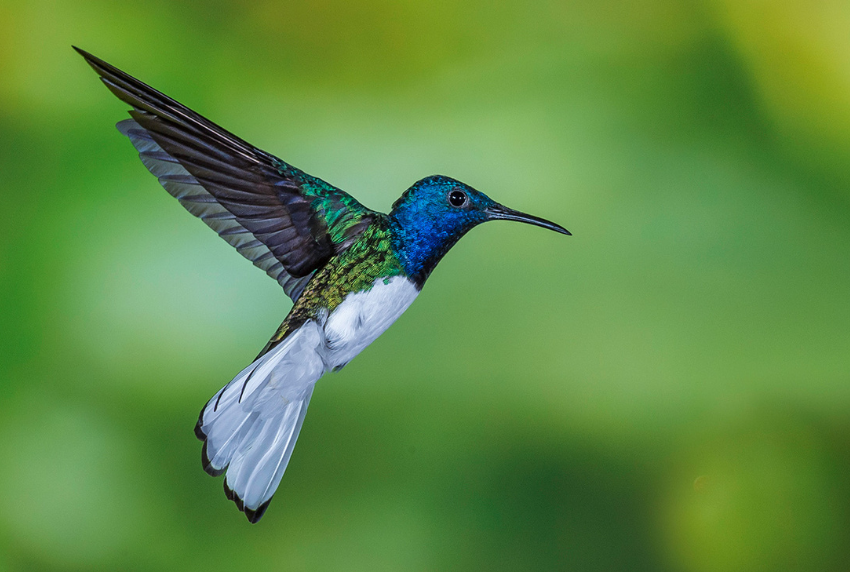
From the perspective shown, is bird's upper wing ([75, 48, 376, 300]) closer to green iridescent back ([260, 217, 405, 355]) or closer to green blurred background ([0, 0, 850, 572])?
green iridescent back ([260, 217, 405, 355])

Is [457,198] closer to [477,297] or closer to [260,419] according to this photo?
[260,419]

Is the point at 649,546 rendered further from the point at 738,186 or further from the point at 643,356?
the point at 738,186

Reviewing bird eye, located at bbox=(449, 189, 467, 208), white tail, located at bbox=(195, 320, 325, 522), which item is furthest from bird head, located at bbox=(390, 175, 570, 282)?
white tail, located at bbox=(195, 320, 325, 522)

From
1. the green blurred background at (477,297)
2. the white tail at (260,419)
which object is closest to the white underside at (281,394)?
the white tail at (260,419)

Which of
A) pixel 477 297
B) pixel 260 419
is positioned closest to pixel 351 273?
pixel 260 419

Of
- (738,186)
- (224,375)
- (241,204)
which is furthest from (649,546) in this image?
(241,204)

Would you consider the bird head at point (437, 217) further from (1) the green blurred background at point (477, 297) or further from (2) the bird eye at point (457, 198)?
(1) the green blurred background at point (477, 297)
